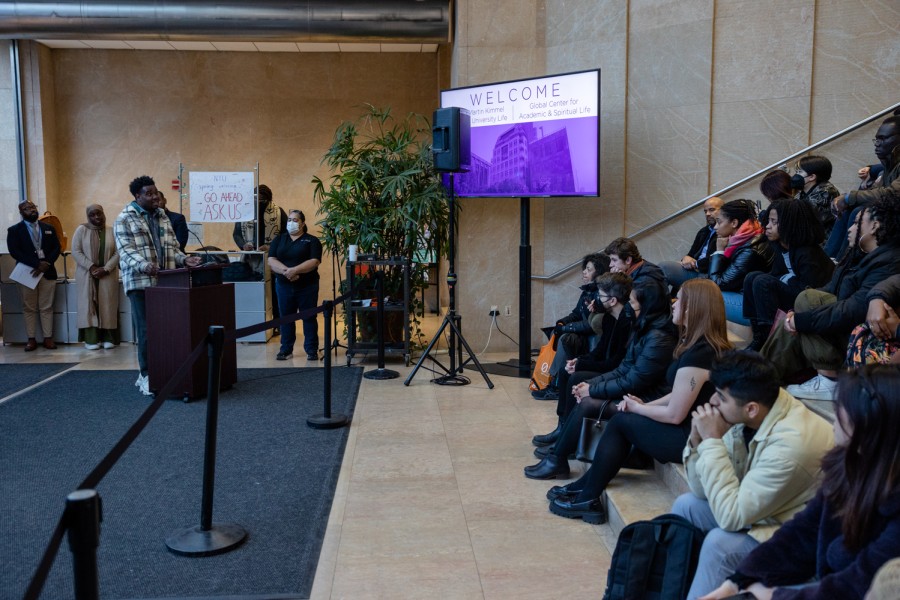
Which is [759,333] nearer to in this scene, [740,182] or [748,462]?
[748,462]

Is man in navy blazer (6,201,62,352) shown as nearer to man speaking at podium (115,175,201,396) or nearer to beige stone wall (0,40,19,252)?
beige stone wall (0,40,19,252)

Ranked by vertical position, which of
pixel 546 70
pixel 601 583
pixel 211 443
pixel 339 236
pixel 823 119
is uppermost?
pixel 546 70

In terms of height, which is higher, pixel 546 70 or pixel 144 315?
pixel 546 70

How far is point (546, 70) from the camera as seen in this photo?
7668 millimetres

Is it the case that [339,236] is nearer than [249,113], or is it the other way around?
[339,236]

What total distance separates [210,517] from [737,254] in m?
3.68

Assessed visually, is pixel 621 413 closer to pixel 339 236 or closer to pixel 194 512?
pixel 194 512

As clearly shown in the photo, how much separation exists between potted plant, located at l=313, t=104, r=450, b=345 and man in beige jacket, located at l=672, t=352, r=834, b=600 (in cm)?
A: 480

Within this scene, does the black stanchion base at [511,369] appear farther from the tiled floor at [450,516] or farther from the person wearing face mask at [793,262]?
the person wearing face mask at [793,262]

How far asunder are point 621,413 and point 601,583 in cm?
85

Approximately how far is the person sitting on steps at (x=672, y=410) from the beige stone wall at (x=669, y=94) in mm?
3791

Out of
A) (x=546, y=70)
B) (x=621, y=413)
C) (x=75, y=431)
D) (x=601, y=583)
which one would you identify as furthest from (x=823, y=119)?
(x=75, y=431)

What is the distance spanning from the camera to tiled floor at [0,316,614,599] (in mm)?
3094

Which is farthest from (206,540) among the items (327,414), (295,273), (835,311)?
(295,273)
